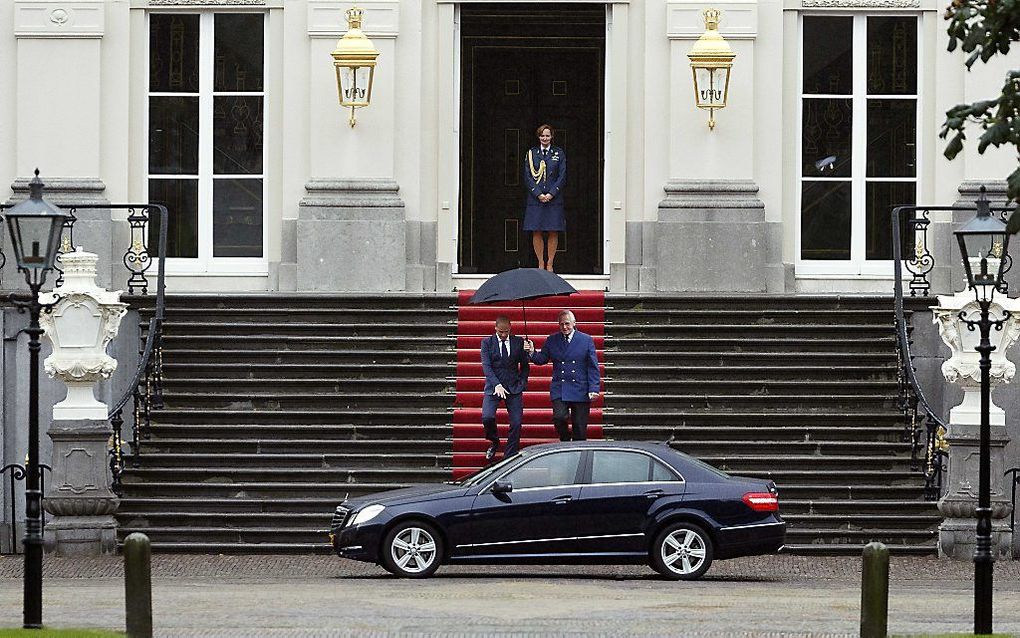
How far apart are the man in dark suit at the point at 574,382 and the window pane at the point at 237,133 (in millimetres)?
7354

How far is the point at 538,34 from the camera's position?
32.6m

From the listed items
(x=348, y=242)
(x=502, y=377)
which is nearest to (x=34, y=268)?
(x=502, y=377)

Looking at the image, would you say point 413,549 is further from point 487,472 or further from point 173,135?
point 173,135

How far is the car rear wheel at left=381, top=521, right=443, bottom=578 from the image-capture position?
2203cm

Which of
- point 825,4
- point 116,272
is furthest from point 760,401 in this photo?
point 116,272

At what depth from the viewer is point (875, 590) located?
17.1 meters

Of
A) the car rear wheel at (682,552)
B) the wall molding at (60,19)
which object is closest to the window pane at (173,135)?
the wall molding at (60,19)

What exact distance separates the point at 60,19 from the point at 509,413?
897 centimetres

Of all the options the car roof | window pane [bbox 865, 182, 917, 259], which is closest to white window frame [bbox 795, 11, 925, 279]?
window pane [bbox 865, 182, 917, 259]

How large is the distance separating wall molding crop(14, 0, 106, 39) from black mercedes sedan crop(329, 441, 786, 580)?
34.6ft

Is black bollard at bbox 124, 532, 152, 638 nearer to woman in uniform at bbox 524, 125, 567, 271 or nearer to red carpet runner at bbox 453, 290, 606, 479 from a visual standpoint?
red carpet runner at bbox 453, 290, 606, 479

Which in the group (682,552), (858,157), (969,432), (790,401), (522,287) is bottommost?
(682,552)

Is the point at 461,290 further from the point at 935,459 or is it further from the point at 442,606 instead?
the point at 442,606

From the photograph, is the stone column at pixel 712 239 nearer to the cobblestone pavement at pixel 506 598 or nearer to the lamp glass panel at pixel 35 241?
the cobblestone pavement at pixel 506 598
